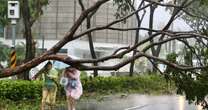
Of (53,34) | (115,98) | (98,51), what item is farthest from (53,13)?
(115,98)

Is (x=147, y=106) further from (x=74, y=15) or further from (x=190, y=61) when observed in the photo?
→ (x=74, y=15)

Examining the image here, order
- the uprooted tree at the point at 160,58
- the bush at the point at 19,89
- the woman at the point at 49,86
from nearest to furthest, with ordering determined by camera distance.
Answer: the uprooted tree at the point at 160,58 → the woman at the point at 49,86 → the bush at the point at 19,89

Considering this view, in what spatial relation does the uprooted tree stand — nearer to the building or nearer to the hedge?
the hedge

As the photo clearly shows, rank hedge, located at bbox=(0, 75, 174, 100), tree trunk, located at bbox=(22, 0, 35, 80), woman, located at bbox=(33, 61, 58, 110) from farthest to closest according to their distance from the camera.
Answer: tree trunk, located at bbox=(22, 0, 35, 80) < hedge, located at bbox=(0, 75, 174, 100) < woman, located at bbox=(33, 61, 58, 110)

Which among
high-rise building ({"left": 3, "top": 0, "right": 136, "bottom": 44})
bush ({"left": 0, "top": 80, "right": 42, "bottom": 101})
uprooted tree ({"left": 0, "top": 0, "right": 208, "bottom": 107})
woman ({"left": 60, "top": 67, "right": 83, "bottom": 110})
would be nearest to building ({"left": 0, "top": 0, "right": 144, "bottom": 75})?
high-rise building ({"left": 3, "top": 0, "right": 136, "bottom": 44})

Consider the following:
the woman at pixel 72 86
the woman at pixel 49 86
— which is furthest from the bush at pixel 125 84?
the woman at pixel 72 86

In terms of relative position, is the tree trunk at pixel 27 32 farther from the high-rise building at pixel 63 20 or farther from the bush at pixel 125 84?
the high-rise building at pixel 63 20

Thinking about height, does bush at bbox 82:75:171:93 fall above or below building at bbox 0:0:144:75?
below

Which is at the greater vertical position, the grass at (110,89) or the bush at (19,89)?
the bush at (19,89)

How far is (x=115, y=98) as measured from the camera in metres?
31.4

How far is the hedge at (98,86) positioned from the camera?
2455 cm

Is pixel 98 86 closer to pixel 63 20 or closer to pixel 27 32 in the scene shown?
pixel 27 32

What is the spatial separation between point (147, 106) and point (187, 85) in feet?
49.8

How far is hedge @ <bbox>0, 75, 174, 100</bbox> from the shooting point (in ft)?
80.5
